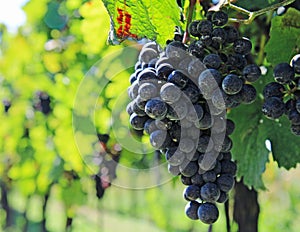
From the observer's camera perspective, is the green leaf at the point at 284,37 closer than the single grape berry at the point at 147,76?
No

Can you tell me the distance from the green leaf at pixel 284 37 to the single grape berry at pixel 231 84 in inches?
9.0

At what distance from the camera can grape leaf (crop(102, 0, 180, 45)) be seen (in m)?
0.79

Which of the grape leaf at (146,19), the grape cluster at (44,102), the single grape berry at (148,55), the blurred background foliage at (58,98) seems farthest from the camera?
the grape cluster at (44,102)

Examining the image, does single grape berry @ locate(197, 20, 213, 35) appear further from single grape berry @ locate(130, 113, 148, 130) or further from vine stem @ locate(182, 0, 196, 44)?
single grape berry @ locate(130, 113, 148, 130)

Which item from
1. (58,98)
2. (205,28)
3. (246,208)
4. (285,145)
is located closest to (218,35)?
(205,28)

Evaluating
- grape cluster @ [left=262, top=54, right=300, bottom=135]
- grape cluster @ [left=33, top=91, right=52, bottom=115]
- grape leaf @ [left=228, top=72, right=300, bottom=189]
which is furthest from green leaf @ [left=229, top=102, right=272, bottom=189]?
grape cluster @ [left=33, top=91, right=52, bottom=115]

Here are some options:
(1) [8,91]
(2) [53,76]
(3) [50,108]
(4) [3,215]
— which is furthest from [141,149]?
(4) [3,215]

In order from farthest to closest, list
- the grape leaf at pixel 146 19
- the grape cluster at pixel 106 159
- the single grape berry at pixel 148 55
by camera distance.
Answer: the grape cluster at pixel 106 159
the single grape berry at pixel 148 55
the grape leaf at pixel 146 19

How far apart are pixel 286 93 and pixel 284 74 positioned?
0.15 feet

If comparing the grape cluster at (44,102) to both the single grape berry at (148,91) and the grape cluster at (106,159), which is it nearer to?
the grape cluster at (106,159)

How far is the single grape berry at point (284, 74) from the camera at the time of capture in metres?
0.82

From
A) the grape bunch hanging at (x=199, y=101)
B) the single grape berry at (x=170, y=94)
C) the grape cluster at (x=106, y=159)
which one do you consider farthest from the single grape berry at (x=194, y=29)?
the grape cluster at (x=106, y=159)

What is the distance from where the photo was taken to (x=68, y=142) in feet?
7.00

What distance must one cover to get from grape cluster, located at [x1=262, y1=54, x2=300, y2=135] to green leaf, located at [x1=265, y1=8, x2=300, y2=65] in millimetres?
139
